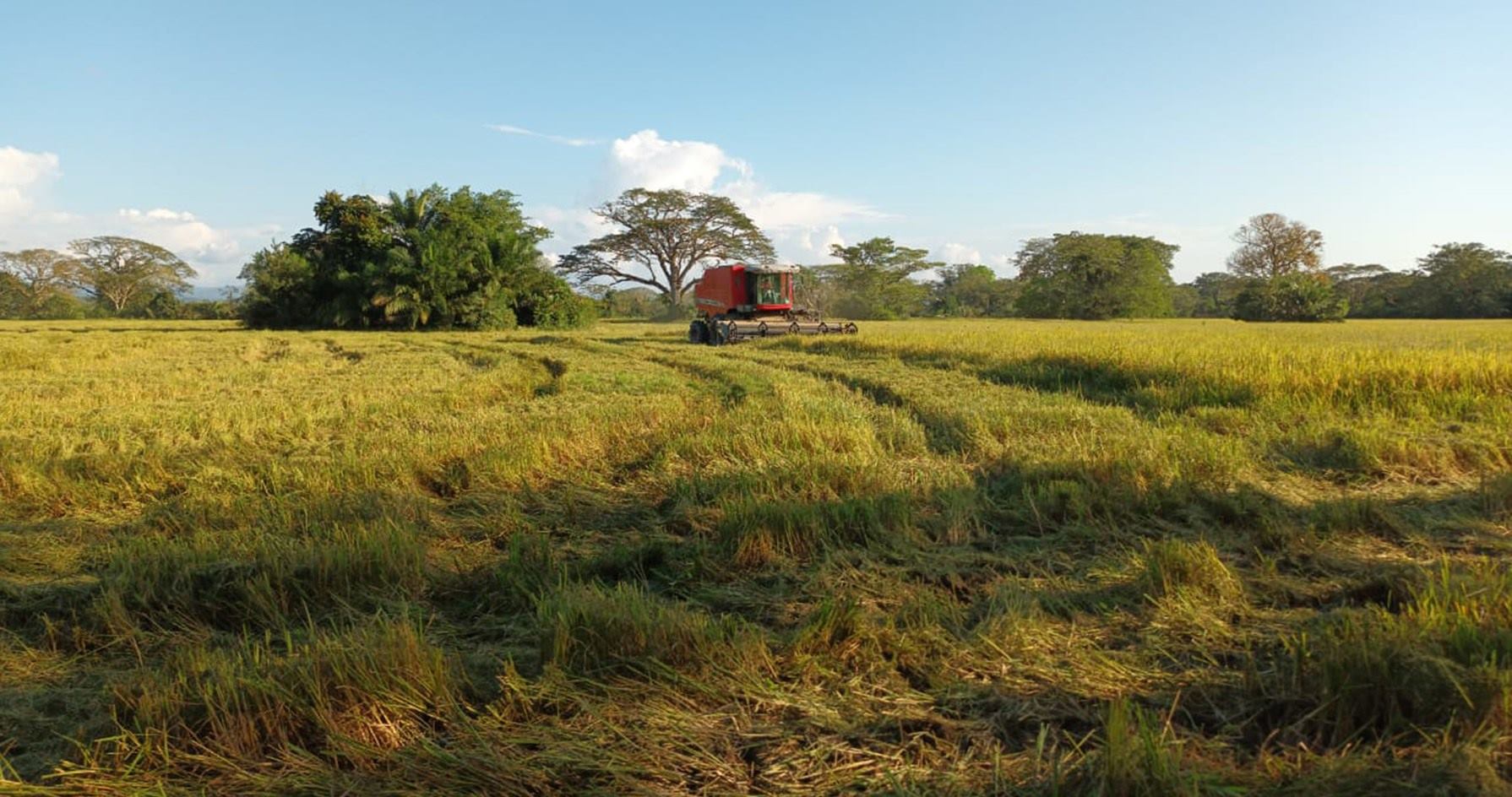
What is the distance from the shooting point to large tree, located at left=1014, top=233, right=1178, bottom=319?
49250mm

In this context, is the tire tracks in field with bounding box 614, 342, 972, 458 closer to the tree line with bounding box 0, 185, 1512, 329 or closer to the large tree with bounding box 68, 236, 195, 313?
the tree line with bounding box 0, 185, 1512, 329

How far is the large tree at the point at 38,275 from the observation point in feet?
179

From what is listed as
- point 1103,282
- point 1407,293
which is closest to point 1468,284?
point 1407,293

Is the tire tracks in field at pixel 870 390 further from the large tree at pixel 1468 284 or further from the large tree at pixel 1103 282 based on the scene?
the large tree at pixel 1468 284

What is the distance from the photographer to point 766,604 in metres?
2.99

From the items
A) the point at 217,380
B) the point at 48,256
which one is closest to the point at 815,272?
the point at 217,380

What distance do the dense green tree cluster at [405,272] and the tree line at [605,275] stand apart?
0.07 metres

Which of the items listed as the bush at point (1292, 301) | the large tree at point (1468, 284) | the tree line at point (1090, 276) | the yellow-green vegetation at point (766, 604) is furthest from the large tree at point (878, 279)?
the yellow-green vegetation at point (766, 604)

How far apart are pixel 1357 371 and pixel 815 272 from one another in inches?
2163

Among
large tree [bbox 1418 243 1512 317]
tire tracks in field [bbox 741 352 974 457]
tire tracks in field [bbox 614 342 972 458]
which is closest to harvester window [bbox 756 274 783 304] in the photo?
tire tracks in field [bbox 614 342 972 458]

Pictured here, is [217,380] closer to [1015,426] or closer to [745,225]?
[1015,426]

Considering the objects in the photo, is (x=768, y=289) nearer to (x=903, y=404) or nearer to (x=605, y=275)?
(x=903, y=404)

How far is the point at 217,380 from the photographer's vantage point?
438 inches

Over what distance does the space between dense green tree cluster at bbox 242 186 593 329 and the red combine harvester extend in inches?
535
